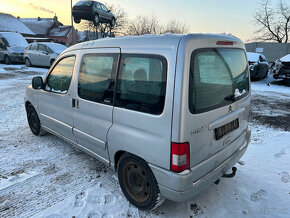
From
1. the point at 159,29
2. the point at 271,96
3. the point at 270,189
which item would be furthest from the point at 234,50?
the point at 159,29

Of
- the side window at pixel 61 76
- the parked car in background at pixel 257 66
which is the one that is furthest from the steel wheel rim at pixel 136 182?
the parked car in background at pixel 257 66

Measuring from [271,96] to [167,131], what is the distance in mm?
8419

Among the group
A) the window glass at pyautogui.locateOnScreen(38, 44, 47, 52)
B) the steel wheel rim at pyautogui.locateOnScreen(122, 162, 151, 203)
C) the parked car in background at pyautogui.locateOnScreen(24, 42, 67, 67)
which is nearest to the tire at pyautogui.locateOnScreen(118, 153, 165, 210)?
the steel wheel rim at pyautogui.locateOnScreen(122, 162, 151, 203)

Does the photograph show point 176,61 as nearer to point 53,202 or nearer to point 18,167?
point 53,202

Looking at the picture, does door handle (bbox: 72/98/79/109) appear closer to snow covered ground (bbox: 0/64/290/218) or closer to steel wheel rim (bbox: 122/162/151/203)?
snow covered ground (bbox: 0/64/290/218)

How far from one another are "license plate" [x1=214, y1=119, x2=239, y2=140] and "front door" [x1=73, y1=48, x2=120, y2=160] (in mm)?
1179

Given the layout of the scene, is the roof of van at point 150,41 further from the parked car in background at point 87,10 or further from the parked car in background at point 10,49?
the parked car in background at point 10,49

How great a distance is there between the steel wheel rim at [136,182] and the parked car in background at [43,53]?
13041 mm

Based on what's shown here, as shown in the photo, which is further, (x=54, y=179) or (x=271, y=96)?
(x=271, y=96)

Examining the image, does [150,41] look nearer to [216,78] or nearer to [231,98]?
[216,78]

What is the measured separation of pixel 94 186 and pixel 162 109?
161 cm

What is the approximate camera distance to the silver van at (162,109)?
1.94m

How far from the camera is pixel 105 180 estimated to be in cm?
304

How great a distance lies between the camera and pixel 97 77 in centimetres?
274
